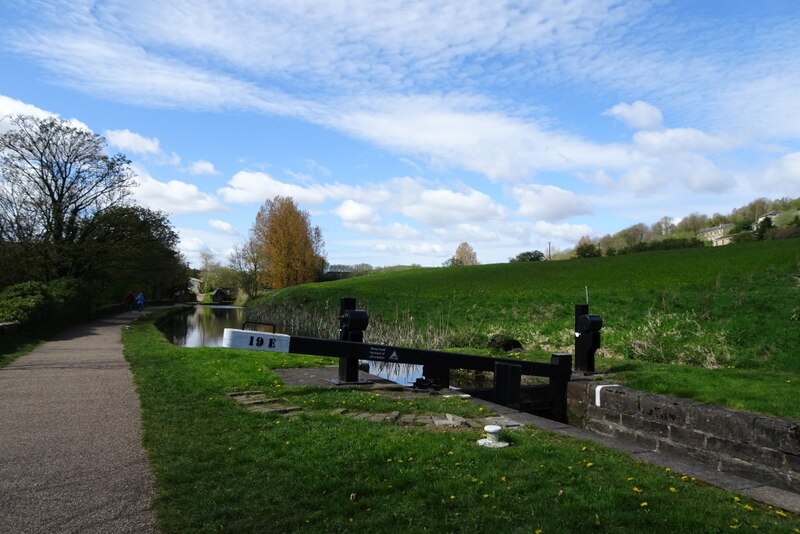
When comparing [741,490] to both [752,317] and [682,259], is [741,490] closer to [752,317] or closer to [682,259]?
[752,317]

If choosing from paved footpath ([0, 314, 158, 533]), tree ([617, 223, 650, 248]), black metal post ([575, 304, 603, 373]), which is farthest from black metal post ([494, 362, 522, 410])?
tree ([617, 223, 650, 248])

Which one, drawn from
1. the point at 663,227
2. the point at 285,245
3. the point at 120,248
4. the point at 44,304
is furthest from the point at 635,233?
the point at 44,304

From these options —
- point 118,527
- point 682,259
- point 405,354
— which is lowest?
point 118,527

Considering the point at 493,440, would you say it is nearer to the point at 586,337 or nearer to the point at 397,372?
the point at 586,337

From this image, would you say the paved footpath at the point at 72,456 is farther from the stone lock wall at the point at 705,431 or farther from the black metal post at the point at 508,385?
the stone lock wall at the point at 705,431

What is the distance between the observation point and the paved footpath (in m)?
3.87

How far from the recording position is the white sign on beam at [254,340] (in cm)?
691

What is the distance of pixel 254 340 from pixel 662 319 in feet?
38.0

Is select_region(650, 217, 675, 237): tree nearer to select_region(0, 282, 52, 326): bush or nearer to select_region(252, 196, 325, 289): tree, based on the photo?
select_region(252, 196, 325, 289): tree

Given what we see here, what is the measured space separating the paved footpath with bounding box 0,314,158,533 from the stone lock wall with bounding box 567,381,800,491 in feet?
18.9

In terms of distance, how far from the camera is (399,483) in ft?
14.5

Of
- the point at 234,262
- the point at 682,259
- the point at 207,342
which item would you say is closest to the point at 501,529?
the point at 207,342

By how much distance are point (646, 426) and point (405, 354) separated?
3.30 m

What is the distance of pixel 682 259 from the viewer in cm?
3497
